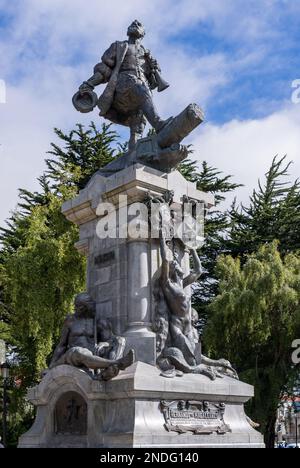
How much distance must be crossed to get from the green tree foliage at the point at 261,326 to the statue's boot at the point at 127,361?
1518 centimetres

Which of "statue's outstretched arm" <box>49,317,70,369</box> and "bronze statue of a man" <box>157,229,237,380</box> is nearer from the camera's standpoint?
"bronze statue of a man" <box>157,229,237,380</box>

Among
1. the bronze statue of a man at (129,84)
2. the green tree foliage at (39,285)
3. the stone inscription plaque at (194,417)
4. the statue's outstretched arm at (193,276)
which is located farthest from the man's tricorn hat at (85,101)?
the green tree foliage at (39,285)

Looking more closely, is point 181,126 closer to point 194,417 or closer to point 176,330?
point 176,330

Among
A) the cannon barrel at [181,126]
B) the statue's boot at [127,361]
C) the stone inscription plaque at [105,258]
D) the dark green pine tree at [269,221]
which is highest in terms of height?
the dark green pine tree at [269,221]

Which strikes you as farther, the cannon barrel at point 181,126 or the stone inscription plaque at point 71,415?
the cannon barrel at point 181,126

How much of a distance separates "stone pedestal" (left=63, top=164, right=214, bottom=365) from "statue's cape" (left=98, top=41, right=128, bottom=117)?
143cm

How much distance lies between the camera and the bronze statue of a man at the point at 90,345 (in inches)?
368

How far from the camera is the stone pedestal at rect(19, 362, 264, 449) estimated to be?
357 inches

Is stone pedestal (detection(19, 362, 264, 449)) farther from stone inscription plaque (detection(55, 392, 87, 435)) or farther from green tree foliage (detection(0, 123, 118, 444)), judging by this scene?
green tree foliage (detection(0, 123, 118, 444))

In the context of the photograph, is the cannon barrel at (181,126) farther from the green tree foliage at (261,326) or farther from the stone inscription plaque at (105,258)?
the green tree foliage at (261,326)

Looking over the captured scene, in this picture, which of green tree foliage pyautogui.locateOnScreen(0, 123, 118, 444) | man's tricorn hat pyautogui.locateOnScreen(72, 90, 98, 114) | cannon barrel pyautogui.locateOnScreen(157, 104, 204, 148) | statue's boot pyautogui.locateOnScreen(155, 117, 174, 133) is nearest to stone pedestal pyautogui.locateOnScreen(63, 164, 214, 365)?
cannon barrel pyautogui.locateOnScreen(157, 104, 204, 148)

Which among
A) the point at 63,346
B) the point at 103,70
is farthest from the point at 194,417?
the point at 103,70

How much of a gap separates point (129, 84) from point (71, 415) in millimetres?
5781

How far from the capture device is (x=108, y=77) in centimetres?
1211
